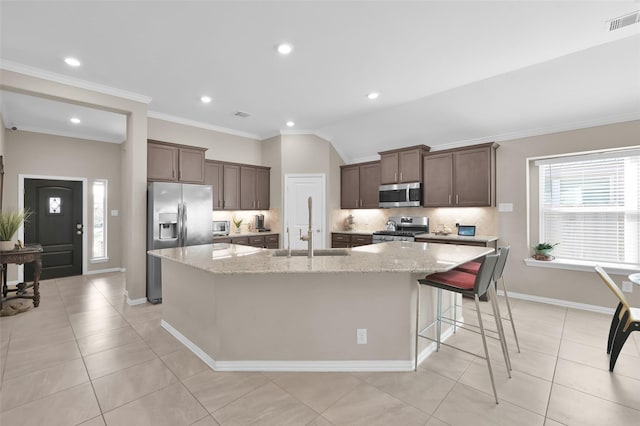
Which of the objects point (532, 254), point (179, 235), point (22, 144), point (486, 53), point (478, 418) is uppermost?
point (486, 53)

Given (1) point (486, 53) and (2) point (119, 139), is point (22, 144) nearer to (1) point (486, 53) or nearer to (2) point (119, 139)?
(2) point (119, 139)

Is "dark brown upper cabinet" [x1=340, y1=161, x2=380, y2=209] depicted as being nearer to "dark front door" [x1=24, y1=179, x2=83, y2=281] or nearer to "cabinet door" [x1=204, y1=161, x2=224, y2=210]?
"cabinet door" [x1=204, y1=161, x2=224, y2=210]

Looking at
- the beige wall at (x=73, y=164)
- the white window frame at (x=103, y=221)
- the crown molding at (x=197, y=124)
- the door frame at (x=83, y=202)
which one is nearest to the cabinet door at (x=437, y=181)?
the crown molding at (x=197, y=124)

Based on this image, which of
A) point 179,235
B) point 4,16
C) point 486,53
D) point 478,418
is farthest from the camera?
point 179,235

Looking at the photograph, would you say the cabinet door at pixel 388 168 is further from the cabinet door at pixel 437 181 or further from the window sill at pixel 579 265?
the window sill at pixel 579 265

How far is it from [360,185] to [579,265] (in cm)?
369

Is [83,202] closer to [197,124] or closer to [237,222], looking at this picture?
[197,124]

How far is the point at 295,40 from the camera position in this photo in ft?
9.23

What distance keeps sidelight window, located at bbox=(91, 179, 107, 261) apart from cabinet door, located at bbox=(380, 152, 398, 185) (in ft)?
19.2

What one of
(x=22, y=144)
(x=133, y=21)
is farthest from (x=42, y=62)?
(x=22, y=144)

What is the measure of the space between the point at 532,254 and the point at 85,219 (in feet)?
27.3

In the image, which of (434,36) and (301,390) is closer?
(301,390)

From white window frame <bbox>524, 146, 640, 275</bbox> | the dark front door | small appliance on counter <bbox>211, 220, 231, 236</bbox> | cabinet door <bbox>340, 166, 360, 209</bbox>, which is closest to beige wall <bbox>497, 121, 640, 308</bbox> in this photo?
white window frame <bbox>524, 146, 640, 275</bbox>

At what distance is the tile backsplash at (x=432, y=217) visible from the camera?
4.82 meters
